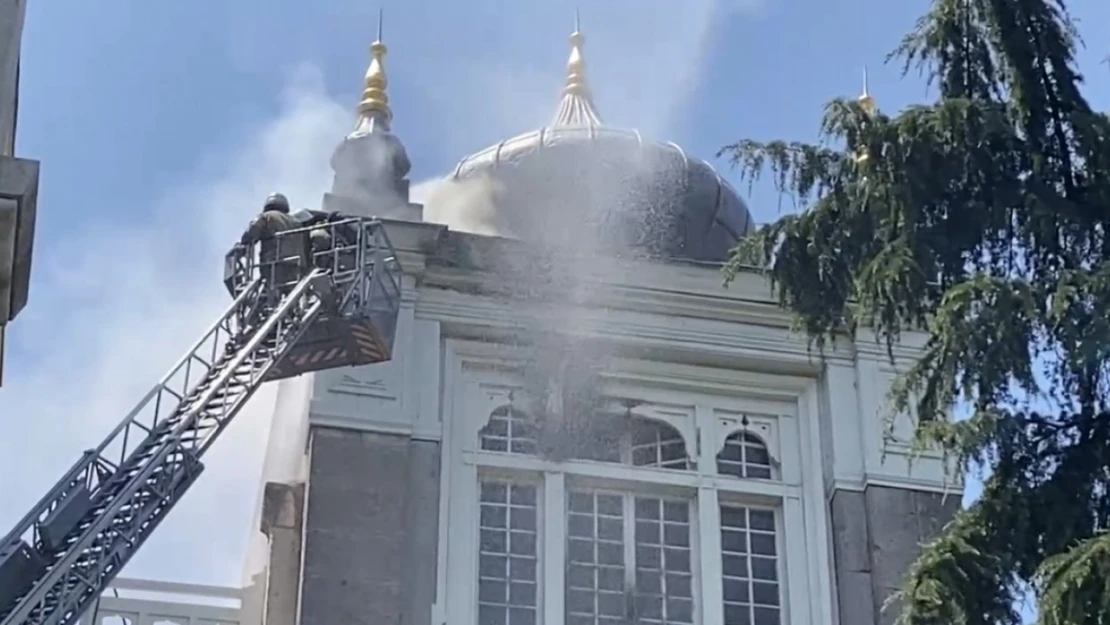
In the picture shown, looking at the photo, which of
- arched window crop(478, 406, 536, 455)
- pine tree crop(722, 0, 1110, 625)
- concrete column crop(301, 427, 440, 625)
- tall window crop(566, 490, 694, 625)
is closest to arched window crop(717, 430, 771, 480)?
tall window crop(566, 490, 694, 625)

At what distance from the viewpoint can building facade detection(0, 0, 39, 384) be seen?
31.6ft

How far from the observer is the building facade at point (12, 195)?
9.64 m

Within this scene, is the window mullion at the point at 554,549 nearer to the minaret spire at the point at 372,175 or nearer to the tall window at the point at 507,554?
the tall window at the point at 507,554

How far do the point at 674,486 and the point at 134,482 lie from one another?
205 inches

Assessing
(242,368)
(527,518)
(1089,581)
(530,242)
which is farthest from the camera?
(530,242)

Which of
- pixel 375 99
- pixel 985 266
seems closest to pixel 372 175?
pixel 375 99

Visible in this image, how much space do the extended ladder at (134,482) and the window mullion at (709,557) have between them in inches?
145

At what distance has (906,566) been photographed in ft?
56.7

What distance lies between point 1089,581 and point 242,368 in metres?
6.35

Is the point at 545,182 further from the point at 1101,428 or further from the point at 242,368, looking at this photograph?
the point at 1101,428

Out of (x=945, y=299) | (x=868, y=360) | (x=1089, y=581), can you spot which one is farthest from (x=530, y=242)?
(x=1089, y=581)

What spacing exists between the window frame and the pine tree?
4.47m

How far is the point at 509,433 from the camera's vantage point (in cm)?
1783

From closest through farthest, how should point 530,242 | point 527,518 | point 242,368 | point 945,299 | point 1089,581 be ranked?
point 1089,581
point 945,299
point 242,368
point 527,518
point 530,242
